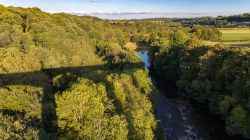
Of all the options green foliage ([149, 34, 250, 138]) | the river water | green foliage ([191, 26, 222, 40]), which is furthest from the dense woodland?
green foliage ([191, 26, 222, 40])

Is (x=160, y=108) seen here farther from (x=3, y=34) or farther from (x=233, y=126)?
(x=3, y=34)

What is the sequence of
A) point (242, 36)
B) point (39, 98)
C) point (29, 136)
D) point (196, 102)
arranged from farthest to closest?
point (242, 36), point (196, 102), point (39, 98), point (29, 136)

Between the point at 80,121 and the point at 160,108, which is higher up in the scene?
the point at 80,121

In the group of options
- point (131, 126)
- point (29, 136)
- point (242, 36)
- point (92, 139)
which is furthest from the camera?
point (242, 36)

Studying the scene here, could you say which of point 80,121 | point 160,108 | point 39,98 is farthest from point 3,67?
point 160,108

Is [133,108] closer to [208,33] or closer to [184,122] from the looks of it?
[184,122]

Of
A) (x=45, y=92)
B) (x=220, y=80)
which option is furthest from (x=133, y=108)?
(x=220, y=80)

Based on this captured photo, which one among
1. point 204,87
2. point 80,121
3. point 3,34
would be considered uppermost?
point 3,34
